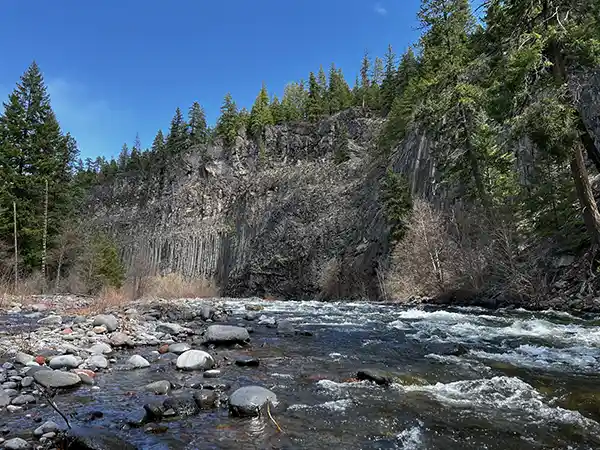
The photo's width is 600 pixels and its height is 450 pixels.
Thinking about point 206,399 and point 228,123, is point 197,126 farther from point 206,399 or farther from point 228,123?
point 206,399

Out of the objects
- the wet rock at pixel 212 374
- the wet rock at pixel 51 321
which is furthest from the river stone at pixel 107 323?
the wet rock at pixel 212 374

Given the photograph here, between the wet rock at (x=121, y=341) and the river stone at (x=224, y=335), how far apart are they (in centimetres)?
175

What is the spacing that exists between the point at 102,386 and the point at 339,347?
5267mm

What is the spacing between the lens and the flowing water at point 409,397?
4363mm

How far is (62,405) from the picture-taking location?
215 inches

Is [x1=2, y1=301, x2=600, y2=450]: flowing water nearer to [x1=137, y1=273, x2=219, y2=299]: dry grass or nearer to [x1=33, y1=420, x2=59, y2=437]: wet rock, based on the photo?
[x1=33, y1=420, x2=59, y2=437]: wet rock

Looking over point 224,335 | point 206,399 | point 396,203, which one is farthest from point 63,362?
point 396,203

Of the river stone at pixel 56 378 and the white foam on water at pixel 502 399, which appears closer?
the white foam on water at pixel 502 399

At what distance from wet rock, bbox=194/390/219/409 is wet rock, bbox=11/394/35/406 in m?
2.16

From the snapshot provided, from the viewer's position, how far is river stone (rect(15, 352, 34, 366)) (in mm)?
7355

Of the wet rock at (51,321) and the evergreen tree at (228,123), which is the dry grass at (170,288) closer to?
the wet rock at (51,321)

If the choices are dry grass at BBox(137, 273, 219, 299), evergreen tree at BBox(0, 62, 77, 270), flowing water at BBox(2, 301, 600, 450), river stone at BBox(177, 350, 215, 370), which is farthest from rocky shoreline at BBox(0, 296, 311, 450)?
evergreen tree at BBox(0, 62, 77, 270)

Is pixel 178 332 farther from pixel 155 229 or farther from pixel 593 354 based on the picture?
pixel 155 229

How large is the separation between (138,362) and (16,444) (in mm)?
3898
